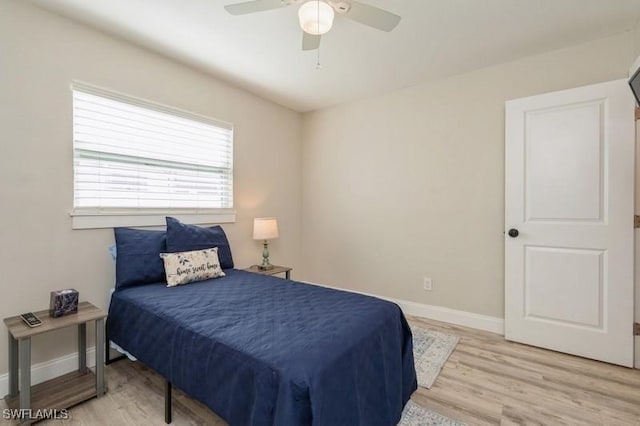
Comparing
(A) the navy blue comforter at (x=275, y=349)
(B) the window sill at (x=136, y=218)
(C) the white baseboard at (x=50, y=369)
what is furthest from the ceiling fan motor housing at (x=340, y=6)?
(C) the white baseboard at (x=50, y=369)

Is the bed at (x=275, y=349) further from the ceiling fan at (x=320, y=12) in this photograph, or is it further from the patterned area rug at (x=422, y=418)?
the ceiling fan at (x=320, y=12)

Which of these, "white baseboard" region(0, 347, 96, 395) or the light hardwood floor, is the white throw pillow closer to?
the light hardwood floor

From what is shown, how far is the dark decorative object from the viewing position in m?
1.82

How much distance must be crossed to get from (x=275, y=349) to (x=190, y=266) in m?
1.39

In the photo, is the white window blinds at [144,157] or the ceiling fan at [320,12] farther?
the white window blinds at [144,157]

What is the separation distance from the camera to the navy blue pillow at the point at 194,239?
243 centimetres

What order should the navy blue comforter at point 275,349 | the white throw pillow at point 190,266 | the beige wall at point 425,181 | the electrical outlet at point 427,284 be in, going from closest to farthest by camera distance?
the navy blue comforter at point 275,349 → the white throw pillow at point 190,266 → the beige wall at point 425,181 → the electrical outlet at point 427,284

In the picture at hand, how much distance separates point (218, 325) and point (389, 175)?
8.29ft

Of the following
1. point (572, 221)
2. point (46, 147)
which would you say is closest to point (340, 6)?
point (46, 147)

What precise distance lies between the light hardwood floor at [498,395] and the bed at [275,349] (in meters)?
0.28

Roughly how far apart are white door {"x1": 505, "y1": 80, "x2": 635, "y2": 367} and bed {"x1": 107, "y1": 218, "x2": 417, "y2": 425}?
1.46 meters

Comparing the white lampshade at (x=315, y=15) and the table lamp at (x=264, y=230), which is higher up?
the white lampshade at (x=315, y=15)

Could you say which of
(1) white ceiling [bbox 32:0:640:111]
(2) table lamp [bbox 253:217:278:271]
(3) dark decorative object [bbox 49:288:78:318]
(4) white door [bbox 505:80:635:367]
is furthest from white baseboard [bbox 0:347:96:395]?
(4) white door [bbox 505:80:635:367]

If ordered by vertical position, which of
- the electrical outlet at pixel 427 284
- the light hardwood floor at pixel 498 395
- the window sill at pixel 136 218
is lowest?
the light hardwood floor at pixel 498 395
